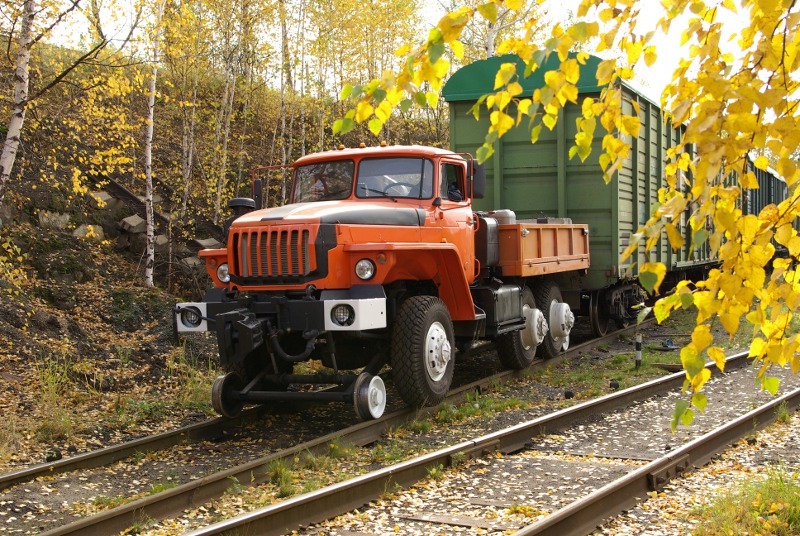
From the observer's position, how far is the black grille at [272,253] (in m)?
6.99

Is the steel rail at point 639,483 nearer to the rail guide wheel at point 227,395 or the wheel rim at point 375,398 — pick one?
the wheel rim at point 375,398

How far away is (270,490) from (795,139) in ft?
13.9

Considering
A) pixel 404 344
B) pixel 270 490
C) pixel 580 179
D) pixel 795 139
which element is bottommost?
pixel 270 490

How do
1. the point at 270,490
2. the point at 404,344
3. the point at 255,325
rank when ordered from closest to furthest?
the point at 270,490 → the point at 255,325 → the point at 404,344

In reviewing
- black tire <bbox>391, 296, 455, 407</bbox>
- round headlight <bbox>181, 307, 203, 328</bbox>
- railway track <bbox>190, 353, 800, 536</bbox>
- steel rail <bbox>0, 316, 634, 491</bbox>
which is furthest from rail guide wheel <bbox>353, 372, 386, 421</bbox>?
round headlight <bbox>181, 307, 203, 328</bbox>

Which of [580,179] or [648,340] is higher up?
[580,179]

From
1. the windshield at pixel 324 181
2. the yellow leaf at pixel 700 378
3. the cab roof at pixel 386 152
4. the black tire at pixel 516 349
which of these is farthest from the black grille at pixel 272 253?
the yellow leaf at pixel 700 378

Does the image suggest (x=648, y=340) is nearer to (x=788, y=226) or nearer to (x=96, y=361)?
(x=96, y=361)

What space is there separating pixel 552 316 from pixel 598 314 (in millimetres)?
2673

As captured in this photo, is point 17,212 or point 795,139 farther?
point 17,212

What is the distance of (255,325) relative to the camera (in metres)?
6.65

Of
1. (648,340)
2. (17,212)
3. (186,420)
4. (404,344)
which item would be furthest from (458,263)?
(17,212)

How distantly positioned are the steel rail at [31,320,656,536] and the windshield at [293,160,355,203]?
237cm

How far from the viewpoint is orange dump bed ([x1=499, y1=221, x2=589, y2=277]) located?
367 inches
